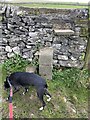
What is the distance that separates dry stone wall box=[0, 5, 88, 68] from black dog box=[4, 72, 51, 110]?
1.30 metres

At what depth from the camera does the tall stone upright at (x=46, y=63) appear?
614 cm

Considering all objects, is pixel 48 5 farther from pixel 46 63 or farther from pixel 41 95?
pixel 41 95

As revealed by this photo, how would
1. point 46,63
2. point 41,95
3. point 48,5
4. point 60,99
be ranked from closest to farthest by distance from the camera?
1. point 41,95
2. point 60,99
3. point 46,63
4. point 48,5

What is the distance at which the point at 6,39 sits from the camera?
6602mm

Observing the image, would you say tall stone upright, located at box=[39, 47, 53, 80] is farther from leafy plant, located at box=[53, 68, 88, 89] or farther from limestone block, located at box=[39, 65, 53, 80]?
leafy plant, located at box=[53, 68, 88, 89]

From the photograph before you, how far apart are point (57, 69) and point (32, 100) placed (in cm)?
156

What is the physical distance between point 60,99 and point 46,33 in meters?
1.84

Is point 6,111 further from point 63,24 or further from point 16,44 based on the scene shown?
point 63,24

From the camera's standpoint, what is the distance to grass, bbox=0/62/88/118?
208 inches

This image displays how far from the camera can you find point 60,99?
5742 mm

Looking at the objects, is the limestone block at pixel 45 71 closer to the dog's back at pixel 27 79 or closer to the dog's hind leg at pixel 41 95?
the dog's back at pixel 27 79

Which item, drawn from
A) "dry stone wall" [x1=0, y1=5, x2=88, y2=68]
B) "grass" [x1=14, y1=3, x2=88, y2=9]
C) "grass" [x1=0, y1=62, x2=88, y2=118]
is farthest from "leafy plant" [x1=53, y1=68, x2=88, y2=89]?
"grass" [x1=14, y1=3, x2=88, y2=9]

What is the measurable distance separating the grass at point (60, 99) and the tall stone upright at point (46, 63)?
0.24 m

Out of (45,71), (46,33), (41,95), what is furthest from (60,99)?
(46,33)
